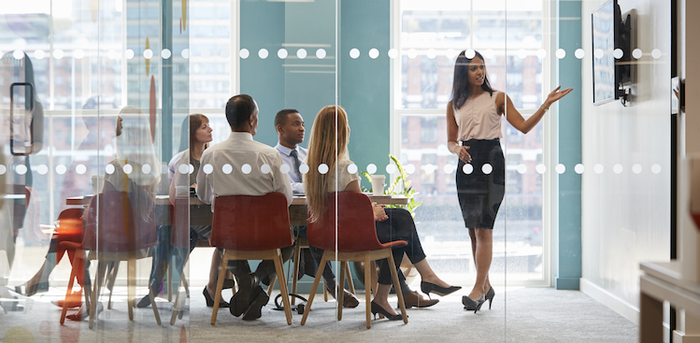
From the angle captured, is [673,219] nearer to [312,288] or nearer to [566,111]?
[566,111]

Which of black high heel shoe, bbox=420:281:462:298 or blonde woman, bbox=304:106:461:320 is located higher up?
blonde woman, bbox=304:106:461:320

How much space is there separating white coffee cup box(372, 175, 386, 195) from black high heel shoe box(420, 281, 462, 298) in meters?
0.51

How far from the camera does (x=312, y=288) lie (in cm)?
251

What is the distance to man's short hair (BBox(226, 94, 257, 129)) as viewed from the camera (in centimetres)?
252

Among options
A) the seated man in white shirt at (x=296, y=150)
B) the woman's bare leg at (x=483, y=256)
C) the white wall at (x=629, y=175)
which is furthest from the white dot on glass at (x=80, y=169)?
the white wall at (x=629, y=175)

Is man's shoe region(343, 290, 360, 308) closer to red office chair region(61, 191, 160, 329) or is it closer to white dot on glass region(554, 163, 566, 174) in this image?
red office chair region(61, 191, 160, 329)

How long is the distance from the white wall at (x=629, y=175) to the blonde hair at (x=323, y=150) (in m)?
1.23

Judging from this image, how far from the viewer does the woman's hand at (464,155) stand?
99.9 inches

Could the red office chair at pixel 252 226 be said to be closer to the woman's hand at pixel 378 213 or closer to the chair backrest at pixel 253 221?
the chair backrest at pixel 253 221

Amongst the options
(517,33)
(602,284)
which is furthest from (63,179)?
(602,284)

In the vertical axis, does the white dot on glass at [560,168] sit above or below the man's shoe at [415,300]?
above

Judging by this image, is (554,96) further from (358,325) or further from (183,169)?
(183,169)

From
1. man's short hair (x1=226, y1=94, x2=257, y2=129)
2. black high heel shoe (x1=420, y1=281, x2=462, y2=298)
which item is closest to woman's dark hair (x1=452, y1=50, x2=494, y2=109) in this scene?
black high heel shoe (x1=420, y1=281, x2=462, y2=298)

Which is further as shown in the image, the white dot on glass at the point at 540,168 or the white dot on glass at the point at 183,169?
the white dot on glass at the point at 540,168
